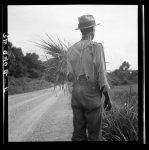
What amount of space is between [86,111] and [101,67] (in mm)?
605

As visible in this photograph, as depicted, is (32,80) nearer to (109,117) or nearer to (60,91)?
(60,91)

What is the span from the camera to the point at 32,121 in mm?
5145

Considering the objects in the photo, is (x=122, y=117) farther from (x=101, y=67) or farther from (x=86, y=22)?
(x=86, y=22)

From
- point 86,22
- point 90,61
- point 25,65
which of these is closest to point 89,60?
point 90,61

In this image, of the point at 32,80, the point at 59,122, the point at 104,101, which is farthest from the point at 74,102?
the point at 32,80

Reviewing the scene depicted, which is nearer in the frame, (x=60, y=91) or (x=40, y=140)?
(x=40, y=140)

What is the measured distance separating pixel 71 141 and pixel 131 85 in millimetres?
1237

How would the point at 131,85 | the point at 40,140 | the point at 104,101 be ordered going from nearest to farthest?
the point at 104,101 → the point at 40,140 → the point at 131,85

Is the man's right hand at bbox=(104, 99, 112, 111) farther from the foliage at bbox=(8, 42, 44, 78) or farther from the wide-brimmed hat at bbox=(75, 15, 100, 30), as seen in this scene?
the foliage at bbox=(8, 42, 44, 78)

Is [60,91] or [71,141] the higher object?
[60,91]

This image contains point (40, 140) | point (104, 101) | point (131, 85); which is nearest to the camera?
point (104, 101)

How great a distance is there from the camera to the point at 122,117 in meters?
5.02

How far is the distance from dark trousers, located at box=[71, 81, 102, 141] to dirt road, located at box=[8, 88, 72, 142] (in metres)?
0.22
